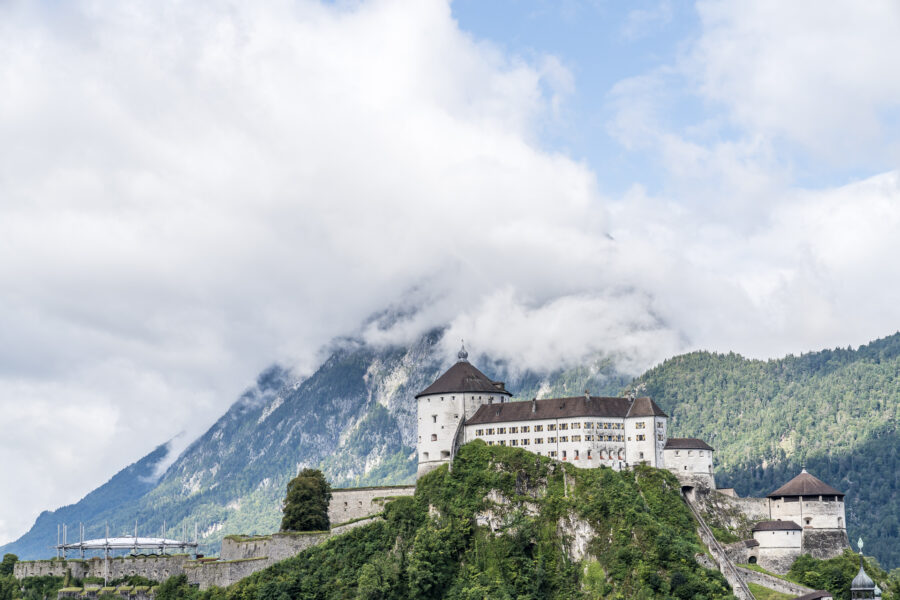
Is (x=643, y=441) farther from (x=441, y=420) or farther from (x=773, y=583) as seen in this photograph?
(x=441, y=420)

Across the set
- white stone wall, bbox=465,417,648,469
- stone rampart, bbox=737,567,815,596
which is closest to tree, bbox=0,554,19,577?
white stone wall, bbox=465,417,648,469

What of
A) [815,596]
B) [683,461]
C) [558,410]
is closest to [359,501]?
[558,410]

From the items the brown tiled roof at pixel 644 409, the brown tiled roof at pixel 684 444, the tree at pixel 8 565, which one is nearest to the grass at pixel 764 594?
the brown tiled roof at pixel 684 444

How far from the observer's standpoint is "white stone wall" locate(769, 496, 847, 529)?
115312mm

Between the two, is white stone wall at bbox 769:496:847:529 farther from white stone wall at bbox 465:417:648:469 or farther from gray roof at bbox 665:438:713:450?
white stone wall at bbox 465:417:648:469

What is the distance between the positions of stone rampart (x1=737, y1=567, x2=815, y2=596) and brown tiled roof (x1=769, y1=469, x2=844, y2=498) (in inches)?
412

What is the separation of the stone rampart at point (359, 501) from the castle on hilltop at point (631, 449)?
181 inches

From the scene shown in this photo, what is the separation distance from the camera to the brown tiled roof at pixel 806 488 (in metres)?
116

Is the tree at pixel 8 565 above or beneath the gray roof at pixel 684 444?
beneath

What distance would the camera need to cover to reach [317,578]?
382 ft

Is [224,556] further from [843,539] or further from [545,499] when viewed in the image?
[843,539]

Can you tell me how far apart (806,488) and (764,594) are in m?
14.8

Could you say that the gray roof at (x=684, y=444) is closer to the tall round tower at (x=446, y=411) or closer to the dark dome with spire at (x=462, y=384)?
the dark dome with spire at (x=462, y=384)

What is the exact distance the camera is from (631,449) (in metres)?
120
